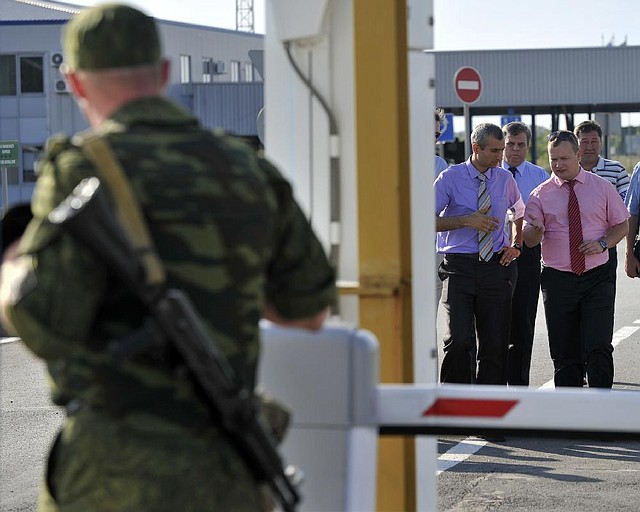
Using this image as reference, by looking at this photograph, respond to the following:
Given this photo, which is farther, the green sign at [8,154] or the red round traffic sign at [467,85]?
the green sign at [8,154]

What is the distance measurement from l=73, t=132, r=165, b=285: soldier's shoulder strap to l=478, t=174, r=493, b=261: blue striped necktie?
648cm

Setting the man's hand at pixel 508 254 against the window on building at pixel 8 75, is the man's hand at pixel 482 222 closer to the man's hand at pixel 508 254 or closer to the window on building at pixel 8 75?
the man's hand at pixel 508 254

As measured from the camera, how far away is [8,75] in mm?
56875

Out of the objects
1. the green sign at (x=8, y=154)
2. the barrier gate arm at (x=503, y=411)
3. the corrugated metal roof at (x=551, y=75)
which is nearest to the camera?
the barrier gate arm at (x=503, y=411)

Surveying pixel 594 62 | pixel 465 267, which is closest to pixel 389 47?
pixel 465 267

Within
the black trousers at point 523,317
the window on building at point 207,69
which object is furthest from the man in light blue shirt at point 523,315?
the window on building at point 207,69

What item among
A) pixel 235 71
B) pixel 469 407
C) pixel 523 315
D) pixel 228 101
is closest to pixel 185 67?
pixel 228 101

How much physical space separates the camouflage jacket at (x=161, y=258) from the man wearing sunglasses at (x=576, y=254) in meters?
6.43

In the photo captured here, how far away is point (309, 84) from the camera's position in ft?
14.9

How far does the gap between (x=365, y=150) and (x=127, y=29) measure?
1516mm

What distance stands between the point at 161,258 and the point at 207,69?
201 feet

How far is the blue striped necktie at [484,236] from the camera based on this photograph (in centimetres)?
922

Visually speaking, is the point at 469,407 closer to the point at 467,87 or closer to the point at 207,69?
the point at 467,87

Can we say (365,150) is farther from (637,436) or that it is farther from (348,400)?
(637,436)
